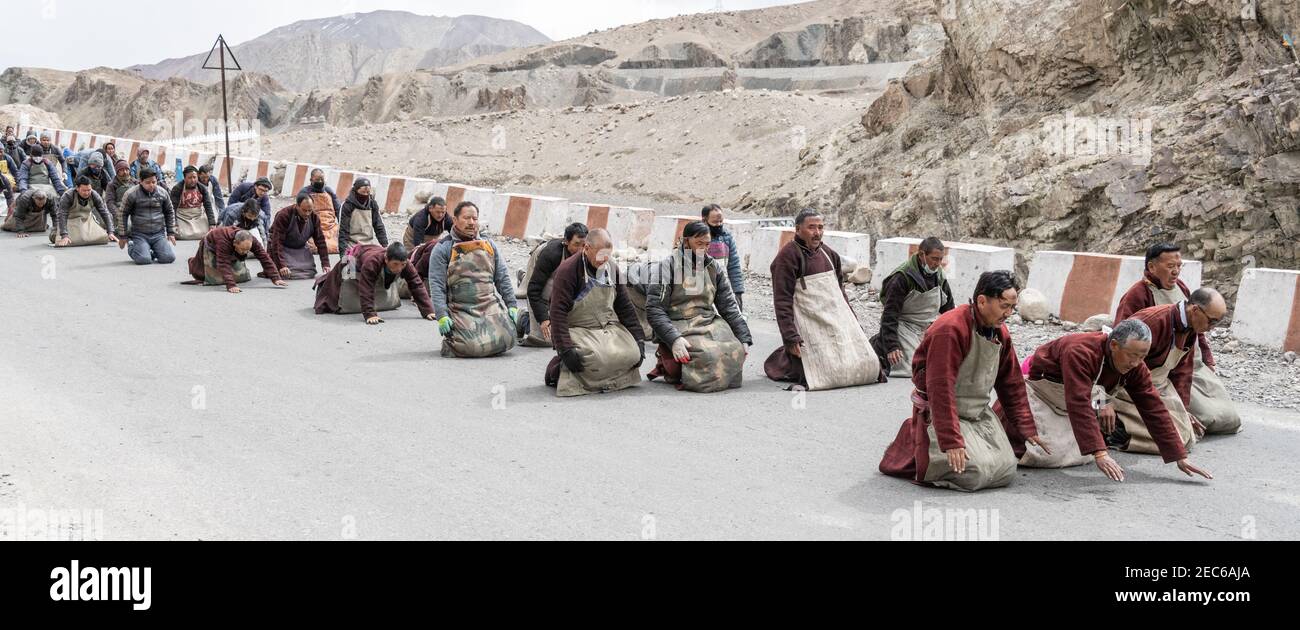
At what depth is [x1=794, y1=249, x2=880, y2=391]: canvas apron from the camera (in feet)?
28.6

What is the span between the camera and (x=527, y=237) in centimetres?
1788

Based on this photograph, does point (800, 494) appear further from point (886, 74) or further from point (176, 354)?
point (886, 74)

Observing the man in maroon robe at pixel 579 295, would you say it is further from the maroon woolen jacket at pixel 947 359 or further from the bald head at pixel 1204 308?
the bald head at pixel 1204 308

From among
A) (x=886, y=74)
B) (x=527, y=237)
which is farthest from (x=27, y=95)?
(x=527, y=237)

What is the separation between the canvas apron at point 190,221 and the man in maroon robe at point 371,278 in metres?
6.40

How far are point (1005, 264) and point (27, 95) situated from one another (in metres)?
83.5

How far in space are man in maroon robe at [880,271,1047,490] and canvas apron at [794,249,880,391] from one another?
225 centimetres

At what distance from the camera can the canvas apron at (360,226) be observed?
13844 millimetres

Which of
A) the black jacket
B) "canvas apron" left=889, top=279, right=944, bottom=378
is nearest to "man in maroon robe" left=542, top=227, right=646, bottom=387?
the black jacket

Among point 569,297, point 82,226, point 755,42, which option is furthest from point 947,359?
point 755,42

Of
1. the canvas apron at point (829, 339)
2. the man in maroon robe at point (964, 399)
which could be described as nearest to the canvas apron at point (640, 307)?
the canvas apron at point (829, 339)

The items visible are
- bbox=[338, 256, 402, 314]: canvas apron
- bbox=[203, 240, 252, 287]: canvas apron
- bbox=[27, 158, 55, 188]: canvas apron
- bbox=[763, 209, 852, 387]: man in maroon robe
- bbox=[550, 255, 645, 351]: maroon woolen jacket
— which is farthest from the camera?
bbox=[27, 158, 55, 188]: canvas apron

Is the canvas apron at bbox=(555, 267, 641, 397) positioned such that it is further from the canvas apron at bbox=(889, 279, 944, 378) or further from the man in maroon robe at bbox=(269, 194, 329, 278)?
the man in maroon robe at bbox=(269, 194, 329, 278)
